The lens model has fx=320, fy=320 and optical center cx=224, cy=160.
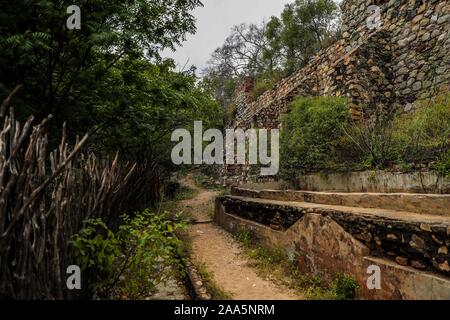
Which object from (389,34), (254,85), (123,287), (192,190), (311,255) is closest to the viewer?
(123,287)

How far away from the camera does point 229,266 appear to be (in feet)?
14.7

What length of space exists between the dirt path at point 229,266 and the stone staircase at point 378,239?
51 centimetres

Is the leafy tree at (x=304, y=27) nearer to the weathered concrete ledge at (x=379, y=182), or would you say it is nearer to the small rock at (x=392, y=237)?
the weathered concrete ledge at (x=379, y=182)

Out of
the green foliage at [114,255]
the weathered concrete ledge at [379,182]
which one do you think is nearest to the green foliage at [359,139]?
the weathered concrete ledge at [379,182]

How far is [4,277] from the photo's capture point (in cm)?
204

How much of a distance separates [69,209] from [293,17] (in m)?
12.7

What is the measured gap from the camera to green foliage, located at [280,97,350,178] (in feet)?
22.4

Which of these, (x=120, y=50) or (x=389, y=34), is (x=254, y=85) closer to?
(x=389, y=34)

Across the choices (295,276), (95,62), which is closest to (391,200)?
(295,276)

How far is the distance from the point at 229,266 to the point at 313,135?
12.3 feet

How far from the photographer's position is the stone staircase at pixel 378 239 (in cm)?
235

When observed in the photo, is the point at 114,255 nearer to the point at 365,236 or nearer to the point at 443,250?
the point at 365,236

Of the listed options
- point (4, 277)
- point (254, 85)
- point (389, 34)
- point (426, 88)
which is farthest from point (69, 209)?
point (254, 85)

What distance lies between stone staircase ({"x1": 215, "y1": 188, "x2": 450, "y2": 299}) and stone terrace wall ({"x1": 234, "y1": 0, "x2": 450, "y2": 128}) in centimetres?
436
